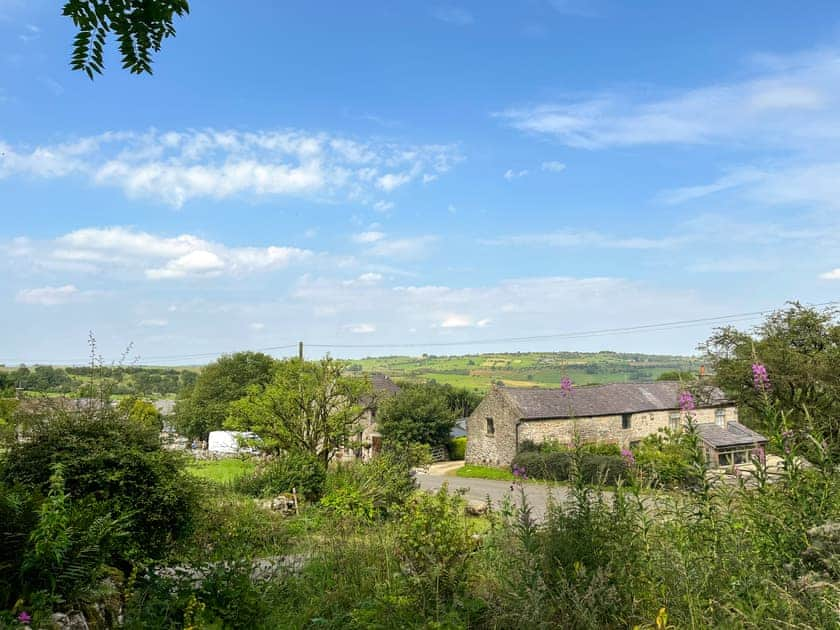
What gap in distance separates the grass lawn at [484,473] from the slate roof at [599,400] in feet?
11.4

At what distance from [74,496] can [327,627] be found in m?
3.60

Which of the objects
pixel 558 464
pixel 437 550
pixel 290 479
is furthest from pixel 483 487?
pixel 437 550

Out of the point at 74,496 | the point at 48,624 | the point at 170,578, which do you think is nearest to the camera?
the point at 48,624

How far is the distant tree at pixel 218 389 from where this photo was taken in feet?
160

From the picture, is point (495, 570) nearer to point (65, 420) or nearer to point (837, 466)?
point (837, 466)

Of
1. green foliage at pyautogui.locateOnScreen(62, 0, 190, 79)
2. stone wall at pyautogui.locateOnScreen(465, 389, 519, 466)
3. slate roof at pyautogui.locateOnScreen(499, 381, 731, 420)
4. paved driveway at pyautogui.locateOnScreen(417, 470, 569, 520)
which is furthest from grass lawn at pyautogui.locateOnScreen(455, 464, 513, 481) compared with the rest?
green foliage at pyautogui.locateOnScreen(62, 0, 190, 79)

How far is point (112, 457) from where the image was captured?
6.92m

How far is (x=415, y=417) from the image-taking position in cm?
3950

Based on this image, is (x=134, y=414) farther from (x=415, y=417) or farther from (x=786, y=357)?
(x=415, y=417)

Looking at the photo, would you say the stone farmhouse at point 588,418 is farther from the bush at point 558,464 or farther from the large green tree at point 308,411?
the large green tree at point 308,411

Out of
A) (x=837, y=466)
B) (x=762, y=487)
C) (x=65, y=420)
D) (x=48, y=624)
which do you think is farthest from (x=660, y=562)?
(x=65, y=420)

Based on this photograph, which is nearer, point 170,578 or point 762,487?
point 762,487

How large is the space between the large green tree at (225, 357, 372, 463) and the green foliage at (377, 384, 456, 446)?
73.1ft

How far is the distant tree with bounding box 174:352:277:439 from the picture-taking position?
160 feet
